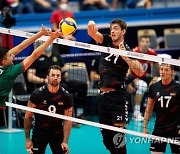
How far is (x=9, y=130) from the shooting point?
15.0m

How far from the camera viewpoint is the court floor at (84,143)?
13.3 meters

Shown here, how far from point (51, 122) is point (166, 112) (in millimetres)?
1967

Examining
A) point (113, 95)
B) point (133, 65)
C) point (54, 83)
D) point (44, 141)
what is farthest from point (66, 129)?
point (133, 65)

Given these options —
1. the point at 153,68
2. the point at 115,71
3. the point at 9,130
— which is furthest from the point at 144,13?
the point at 115,71

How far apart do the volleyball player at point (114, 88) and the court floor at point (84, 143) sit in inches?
87.8

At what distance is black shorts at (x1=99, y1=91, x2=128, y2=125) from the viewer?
36.1 feet

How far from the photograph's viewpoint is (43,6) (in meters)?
19.8

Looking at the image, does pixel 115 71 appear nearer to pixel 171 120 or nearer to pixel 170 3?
pixel 171 120

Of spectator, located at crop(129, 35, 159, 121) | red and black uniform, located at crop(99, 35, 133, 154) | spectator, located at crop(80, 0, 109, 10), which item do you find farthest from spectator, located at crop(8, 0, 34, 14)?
red and black uniform, located at crop(99, 35, 133, 154)

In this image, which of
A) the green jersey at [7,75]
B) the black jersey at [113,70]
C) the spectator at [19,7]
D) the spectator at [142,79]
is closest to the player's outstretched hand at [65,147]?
the black jersey at [113,70]

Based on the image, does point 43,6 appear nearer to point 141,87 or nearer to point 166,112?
point 141,87

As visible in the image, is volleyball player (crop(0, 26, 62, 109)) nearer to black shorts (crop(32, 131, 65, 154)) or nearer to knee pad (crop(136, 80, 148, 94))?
black shorts (crop(32, 131, 65, 154))

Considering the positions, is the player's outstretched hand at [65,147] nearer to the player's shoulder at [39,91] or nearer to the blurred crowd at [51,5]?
the player's shoulder at [39,91]

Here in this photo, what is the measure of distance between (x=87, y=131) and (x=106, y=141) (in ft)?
12.3
